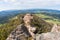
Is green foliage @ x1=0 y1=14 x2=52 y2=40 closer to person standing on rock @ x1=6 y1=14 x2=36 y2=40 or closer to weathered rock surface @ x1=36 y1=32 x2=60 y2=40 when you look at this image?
person standing on rock @ x1=6 y1=14 x2=36 y2=40

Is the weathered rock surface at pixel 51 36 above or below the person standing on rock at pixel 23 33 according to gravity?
above

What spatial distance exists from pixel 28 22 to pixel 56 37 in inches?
892

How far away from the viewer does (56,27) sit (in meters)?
27.5

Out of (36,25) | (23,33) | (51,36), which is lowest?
(36,25)

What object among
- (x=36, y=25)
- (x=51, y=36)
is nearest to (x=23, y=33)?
(x=36, y=25)

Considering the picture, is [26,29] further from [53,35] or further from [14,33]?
[53,35]

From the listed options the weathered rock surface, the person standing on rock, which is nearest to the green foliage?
the person standing on rock

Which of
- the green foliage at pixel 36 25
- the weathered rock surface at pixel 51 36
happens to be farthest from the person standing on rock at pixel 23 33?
the weathered rock surface at pixel 51 36

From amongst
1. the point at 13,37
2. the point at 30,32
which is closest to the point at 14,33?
the point at 13,37

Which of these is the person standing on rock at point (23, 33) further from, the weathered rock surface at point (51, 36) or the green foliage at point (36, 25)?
the weathered rock surface at point (51, 36)

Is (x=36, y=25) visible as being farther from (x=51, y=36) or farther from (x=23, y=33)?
(x=51, y=36)

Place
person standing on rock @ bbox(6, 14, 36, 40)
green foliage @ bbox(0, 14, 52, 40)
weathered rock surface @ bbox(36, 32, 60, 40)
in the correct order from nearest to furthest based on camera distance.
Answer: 1. weathered rock surface @ bbox(36, 32, 60, 40)
2. person standing on rock @ bbox(6, 14, 36, 40)
3. green foliage @ bbox(0, 14, 52, 40)

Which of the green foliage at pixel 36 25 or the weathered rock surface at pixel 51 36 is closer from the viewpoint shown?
the weathered rock surface at pixel 51 36

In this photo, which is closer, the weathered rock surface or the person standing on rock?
the weathered rock surface
